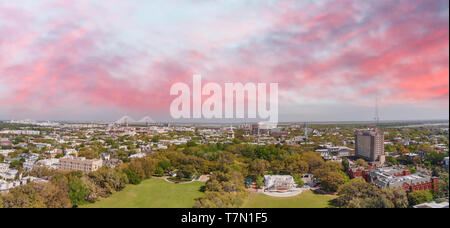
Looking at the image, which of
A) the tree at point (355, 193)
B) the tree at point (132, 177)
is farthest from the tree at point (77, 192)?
the tree at point (355, 193)

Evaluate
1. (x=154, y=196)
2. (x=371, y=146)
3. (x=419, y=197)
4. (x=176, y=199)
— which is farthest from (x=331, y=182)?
(x=371, y=146)

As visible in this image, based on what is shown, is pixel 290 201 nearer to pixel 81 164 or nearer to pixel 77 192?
pixel 77 192

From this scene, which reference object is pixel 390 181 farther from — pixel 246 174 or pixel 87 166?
pixel 87 166

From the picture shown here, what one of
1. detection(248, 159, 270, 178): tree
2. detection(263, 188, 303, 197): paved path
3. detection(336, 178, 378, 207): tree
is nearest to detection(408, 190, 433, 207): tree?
detection(336, 178, 378, 207): tree

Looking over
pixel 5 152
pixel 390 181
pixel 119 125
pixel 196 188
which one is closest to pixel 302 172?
pixel 390 181

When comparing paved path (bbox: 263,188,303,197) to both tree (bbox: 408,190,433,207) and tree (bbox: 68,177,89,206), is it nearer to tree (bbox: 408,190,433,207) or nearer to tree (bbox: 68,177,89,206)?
tree (bbox: 408,190,433,207)

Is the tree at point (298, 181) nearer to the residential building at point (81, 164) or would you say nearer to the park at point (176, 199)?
the park at point (176, 199)
